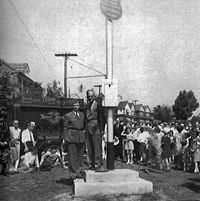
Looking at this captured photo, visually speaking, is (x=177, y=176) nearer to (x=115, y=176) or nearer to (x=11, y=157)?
(x=115, y=176)

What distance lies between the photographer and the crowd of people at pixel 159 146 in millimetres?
10062

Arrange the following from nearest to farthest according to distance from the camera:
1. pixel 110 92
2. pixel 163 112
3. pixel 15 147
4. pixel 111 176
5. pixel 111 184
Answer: pixel 111 184
pixel 111 176
pixel 110 92
pixel 15 147
pixel 163 112

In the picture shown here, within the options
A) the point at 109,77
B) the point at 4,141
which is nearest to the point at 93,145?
the point at 109,77

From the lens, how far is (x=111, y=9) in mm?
6719

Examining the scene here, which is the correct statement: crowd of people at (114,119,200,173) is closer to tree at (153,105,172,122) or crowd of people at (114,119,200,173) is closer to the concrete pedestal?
the concrete pedestal

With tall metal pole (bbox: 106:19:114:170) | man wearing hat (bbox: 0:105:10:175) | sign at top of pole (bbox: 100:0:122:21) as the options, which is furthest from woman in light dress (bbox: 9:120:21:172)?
sign at top of pole (bbox: 100:0:122:21)

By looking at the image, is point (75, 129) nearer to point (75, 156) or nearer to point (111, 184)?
point (75, 156)

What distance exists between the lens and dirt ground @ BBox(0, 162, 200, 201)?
6105 millimetres

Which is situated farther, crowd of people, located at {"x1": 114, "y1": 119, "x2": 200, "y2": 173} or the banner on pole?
crowd of people, located at {"x1": 114, "y1": 119, "x2": 200, "y2": 173}

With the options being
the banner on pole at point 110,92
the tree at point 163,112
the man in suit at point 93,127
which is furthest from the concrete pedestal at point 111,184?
the tree at point 163,112

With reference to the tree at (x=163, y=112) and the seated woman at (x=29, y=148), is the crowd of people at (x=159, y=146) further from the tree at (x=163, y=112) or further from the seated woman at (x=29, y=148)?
the tree at (x=163, y=112)

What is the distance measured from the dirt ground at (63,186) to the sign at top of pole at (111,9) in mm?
3576

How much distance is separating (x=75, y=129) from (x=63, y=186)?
1266 millimetres

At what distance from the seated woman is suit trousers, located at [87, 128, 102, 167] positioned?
3.20 m
